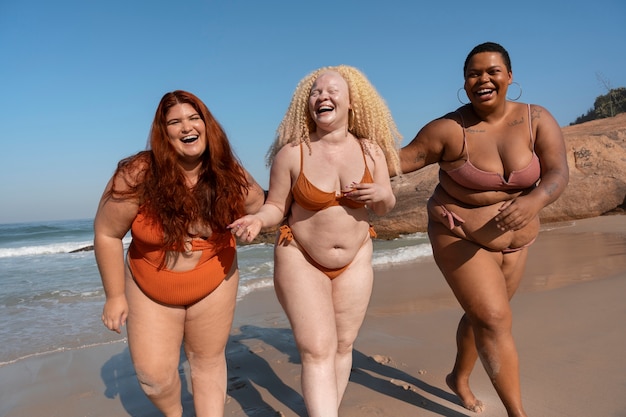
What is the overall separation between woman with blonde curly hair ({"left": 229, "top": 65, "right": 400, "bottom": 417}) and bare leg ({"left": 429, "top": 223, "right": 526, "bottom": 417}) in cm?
54

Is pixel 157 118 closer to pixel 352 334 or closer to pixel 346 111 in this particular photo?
pixel 346 111

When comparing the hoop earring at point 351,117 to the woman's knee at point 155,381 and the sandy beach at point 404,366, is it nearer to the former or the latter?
the woman's knee at point 155,381

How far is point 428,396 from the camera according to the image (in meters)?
3.70

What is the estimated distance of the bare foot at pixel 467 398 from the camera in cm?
340

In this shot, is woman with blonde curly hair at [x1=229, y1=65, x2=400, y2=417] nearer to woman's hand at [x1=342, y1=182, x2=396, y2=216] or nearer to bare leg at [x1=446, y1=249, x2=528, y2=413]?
woman's hand at [x1=342, y1=182, x2=396, y2=216]

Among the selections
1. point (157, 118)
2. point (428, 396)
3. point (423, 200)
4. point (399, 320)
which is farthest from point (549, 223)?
point (157, 118)

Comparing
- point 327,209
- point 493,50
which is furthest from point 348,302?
point 493,50

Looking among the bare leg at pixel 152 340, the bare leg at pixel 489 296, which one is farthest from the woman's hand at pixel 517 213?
the bare leg at pixel 152 340

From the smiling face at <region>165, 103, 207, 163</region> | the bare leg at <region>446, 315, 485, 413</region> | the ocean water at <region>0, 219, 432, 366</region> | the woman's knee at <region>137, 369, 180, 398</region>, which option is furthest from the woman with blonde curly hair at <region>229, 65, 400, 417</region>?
the ocean water at <region>0, 219, 432, 366</region>

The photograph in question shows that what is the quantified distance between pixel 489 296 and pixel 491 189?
66 centimetres

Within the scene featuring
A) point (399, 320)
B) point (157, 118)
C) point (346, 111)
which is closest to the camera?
point (157, 118)

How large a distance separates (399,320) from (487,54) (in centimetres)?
358

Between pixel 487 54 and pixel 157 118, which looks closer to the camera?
pixel 157 118

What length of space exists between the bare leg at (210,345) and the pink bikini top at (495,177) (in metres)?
1.57
